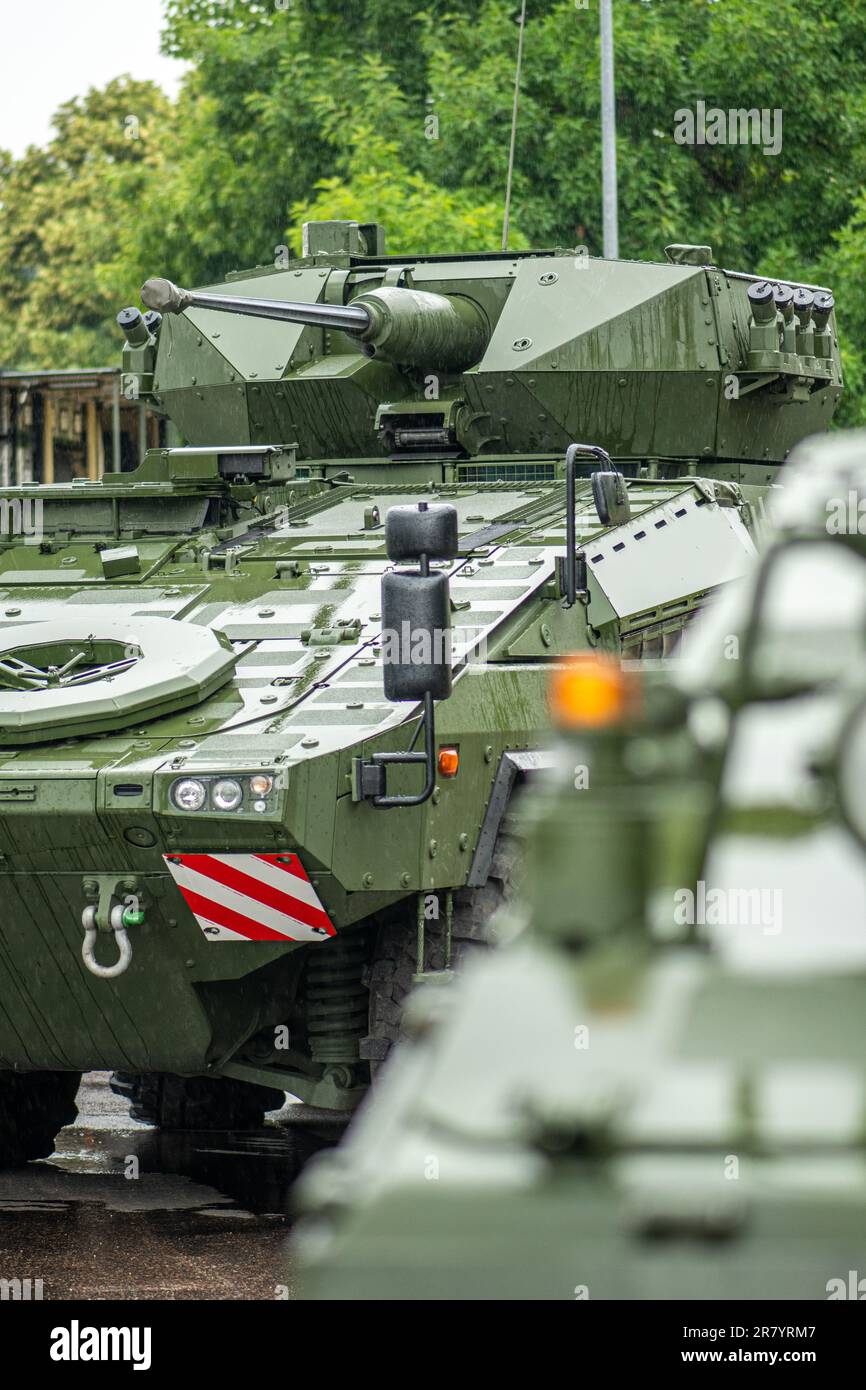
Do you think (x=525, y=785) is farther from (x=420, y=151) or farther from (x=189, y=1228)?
(x=420, y=151)

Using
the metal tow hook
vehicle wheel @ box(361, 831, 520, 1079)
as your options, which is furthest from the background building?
the metal tow hook

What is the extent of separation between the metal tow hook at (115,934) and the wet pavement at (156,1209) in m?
0.90

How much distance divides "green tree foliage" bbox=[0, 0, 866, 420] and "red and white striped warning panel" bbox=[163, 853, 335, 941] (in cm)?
1311

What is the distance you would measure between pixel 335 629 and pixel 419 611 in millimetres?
1339

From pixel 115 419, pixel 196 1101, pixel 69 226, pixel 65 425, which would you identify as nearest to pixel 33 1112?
pixel 196 1101

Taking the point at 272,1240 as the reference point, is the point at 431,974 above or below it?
above

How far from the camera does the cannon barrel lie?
29.0ft

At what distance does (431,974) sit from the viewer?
23.2 feet

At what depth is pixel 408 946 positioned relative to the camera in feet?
24.1

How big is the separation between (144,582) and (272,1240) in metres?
2.42

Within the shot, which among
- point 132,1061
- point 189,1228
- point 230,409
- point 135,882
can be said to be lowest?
point 189,1228
